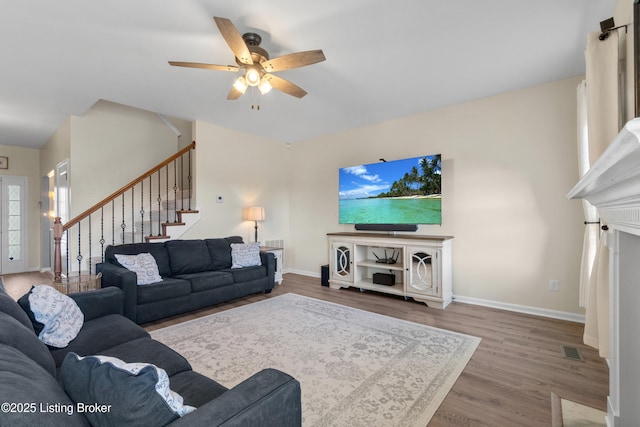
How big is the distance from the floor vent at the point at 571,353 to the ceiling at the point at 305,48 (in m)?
2.68

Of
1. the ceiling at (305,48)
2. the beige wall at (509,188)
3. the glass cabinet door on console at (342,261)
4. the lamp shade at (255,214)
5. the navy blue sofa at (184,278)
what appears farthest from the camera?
the lamp shade at (255,214)

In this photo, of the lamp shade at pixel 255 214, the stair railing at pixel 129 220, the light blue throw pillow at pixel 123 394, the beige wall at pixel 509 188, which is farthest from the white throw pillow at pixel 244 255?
the light blue throw pillow at pixel 123 394

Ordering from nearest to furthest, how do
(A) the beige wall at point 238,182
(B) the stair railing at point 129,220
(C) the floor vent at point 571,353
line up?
(C) the floor vent at point 571,353, (B) the stair railing at point 129,220, (A) the beige wall at point 238,182

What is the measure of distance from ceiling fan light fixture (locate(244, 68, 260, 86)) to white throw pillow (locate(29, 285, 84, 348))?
83.1 inches

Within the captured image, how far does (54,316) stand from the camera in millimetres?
1754

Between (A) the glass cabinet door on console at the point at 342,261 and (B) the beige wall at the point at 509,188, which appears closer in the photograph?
(B) the beige wall at the point at 509,188

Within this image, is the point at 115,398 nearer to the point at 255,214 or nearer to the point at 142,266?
the point at 142,266

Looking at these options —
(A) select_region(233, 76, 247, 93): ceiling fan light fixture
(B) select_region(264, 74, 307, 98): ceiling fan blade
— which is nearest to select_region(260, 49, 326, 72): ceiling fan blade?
(B) select_region(264, 74, 307, 98): ceiling fan blade

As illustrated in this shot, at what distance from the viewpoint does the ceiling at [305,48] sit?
2.13 meters

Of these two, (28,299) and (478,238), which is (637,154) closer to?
(28,299)

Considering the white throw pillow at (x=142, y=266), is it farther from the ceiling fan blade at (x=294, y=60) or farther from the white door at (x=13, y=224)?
the white door at (x=13, y=224)

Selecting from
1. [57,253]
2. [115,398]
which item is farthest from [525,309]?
[57,253]

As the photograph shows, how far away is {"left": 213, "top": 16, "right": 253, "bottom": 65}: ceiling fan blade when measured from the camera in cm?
193

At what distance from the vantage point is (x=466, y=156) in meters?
3.86
